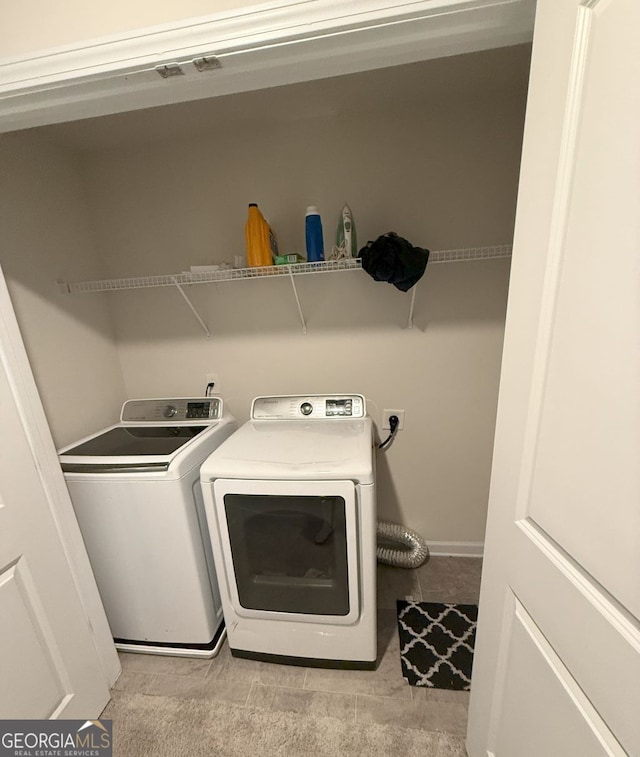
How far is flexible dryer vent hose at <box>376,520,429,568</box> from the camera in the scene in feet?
6.45

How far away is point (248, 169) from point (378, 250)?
82 cm

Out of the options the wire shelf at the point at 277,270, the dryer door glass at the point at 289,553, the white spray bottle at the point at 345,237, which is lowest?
the dryer door glass at the point at 289,553

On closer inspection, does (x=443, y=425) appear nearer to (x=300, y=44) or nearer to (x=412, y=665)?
(x=412, y=665)

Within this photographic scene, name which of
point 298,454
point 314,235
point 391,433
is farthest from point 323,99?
point 391,433

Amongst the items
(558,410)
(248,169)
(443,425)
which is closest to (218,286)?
(248,169)

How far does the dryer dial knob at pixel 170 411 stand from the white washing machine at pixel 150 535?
198mm

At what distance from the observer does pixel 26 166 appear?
1540 millimetres

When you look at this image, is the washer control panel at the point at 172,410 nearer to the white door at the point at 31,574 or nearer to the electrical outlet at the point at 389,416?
the white door at the point at 31,574

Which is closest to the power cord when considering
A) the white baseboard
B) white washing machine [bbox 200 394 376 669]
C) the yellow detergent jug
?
white washing machine [bbox 200 394 376 669]

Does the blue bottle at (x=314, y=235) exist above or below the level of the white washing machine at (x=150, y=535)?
above

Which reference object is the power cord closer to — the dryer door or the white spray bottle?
the dryer door

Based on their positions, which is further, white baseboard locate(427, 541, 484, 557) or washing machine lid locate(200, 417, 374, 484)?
white baseboard locate(427, 541, 484, 557)

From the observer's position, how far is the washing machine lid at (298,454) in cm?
123

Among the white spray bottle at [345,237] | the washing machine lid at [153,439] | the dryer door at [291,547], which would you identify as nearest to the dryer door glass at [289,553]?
the dryer door at [291,547]
